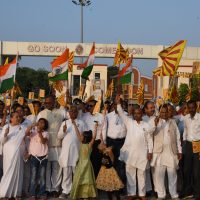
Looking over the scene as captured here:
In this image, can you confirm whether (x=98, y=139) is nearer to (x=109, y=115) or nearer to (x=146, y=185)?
(x=109, y=115)

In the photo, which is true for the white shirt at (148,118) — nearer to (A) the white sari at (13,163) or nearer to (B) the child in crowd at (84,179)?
(B) the child in crowd at (84,179)

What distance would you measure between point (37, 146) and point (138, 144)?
187cm

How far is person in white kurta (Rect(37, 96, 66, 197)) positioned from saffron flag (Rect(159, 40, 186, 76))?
7.69ft

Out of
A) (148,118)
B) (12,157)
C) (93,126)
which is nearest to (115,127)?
(93,126)

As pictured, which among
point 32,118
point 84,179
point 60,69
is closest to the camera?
point 84,179

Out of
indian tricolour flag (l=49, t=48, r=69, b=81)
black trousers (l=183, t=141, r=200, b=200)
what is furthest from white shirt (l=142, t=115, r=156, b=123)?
indian tricolour flag (l=49, t=48, r=69, b=81)

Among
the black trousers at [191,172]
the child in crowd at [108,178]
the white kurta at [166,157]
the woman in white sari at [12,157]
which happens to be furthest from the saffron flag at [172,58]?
the woman in white sari at [12,157]

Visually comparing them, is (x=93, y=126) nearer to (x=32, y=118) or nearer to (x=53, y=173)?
(x=32, y=118)

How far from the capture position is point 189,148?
8.70 meters

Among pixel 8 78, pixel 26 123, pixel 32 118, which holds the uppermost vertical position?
pixel 8 78

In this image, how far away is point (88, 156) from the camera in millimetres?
8195

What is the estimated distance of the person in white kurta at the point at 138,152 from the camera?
834 cm

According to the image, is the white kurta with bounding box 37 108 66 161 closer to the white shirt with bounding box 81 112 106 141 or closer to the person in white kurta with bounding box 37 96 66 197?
the person in white kurta with bounding box 37 96 66 197

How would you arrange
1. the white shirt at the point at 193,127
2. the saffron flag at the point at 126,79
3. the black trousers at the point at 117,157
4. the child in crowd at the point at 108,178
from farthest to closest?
the saffron flag at the point at 126,79 < the black trousers at the point at 117,157 < the white shirt at the point at 193,127 < the child in crowd at the point at 108,178
